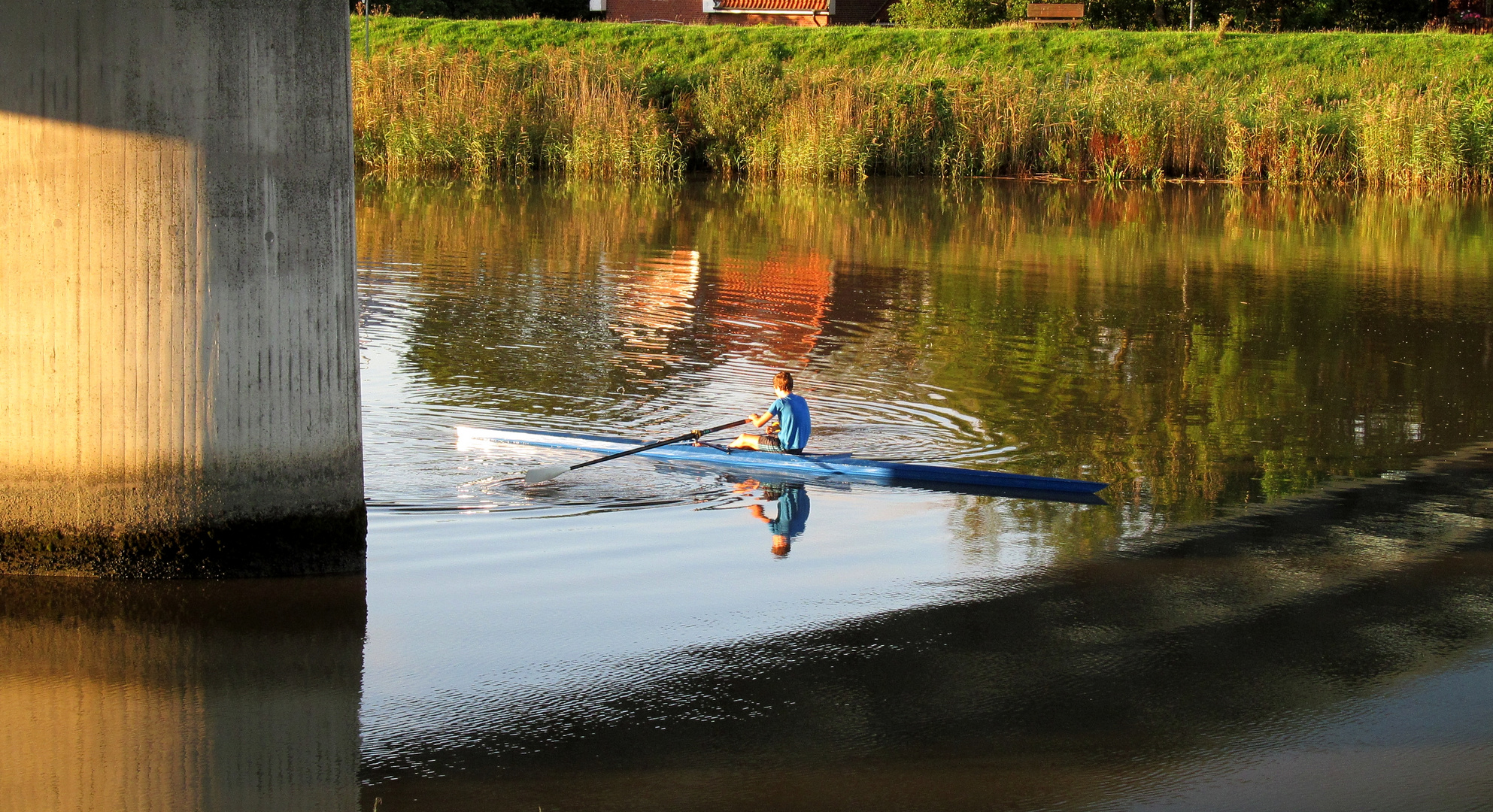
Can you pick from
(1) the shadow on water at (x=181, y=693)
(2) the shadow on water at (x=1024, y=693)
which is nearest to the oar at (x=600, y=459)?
(1) the shadow on water at (x=181, y=693)

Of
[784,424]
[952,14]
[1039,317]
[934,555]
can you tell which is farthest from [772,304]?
[952,14]

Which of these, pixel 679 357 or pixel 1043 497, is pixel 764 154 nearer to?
pixel 679 357

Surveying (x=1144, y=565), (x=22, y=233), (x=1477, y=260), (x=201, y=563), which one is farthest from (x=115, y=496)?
(x=1477, y=260)

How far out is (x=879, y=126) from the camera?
104 feet

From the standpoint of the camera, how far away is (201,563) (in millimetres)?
7395

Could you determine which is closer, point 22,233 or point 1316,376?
point 22,233

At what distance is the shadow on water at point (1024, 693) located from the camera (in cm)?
540

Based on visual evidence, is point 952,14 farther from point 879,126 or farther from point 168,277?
point 168,277

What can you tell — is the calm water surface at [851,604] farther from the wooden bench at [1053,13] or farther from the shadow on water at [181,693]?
the wooden bench at [1053,13]

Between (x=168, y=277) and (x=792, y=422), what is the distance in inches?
173

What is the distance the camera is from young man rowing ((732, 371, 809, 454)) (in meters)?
10.2

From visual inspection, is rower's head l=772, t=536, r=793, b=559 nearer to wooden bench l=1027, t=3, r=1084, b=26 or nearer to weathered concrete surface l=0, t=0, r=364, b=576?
weathered concrete surface l=0, t=0, r=364, b=576

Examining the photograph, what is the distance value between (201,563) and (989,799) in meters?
4.10

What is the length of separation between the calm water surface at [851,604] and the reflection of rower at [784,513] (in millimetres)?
49
